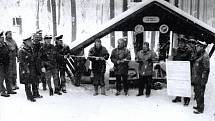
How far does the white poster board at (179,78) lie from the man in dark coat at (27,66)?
3900 mm

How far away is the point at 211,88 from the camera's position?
11484 mm

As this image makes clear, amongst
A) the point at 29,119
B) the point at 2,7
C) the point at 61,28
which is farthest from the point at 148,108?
the point at 2,7

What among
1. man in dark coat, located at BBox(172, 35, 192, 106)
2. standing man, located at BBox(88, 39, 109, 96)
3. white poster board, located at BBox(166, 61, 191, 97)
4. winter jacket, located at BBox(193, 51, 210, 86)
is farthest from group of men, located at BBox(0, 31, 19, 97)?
winter jacket, located at BBox(193, 51, 210, 86)

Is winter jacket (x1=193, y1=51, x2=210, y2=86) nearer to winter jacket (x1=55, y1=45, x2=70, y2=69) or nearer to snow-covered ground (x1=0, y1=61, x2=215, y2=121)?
snow-covered ground (x1=0, y1=61, x2=215, y2=121)

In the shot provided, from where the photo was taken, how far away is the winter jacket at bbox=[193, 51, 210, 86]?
28.5ft

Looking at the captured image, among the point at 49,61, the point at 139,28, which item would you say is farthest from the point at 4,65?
the point at 139,28

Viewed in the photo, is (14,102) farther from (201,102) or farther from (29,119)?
(201,102)

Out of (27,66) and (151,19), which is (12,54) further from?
(151,19)

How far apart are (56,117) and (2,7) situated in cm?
3582

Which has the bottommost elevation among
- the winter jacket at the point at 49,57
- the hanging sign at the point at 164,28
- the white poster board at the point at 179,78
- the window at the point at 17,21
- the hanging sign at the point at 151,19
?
the white poster board at the point at 179,78

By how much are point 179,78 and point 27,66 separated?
4282 millimetres

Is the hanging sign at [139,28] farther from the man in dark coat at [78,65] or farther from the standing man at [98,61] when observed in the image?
the man in dark coat at [78,65]

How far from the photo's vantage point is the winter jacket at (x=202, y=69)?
870 cm

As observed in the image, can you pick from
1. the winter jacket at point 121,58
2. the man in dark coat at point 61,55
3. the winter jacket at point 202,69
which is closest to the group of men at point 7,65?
the man in dark coat at point 61,55
